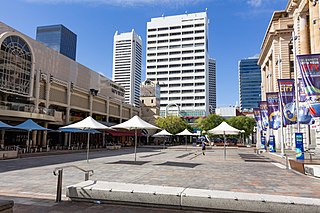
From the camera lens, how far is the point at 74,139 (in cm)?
4412

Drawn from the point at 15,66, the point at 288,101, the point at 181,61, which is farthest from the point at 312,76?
the point at 181,61

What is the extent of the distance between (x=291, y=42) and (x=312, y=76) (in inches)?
1310

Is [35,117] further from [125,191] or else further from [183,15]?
[183,15]

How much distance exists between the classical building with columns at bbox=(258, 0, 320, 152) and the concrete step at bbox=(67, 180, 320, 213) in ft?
86.5

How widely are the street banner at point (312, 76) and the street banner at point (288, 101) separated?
588cm

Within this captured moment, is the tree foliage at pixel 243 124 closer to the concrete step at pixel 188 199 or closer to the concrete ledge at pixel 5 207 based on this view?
the concrete step at pixel 188 199

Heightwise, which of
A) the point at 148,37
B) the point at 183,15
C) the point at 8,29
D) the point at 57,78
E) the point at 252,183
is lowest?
the point at 252,183

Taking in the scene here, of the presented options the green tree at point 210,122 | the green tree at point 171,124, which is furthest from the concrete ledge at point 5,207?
the green tree at point 210,122

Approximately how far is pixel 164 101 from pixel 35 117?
100267mm

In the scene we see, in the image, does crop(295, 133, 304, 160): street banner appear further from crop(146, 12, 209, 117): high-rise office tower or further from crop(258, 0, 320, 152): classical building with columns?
crop(146, 12, 209, 117): high-rise office tower

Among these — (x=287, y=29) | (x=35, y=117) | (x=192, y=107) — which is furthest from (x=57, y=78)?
(x=192, y=107)

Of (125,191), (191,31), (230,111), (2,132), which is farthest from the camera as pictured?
(191,31)

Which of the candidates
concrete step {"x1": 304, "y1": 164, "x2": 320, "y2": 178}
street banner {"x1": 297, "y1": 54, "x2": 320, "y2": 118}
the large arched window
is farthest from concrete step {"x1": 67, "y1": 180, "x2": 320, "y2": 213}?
the large arched window

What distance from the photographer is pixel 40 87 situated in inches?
1398
